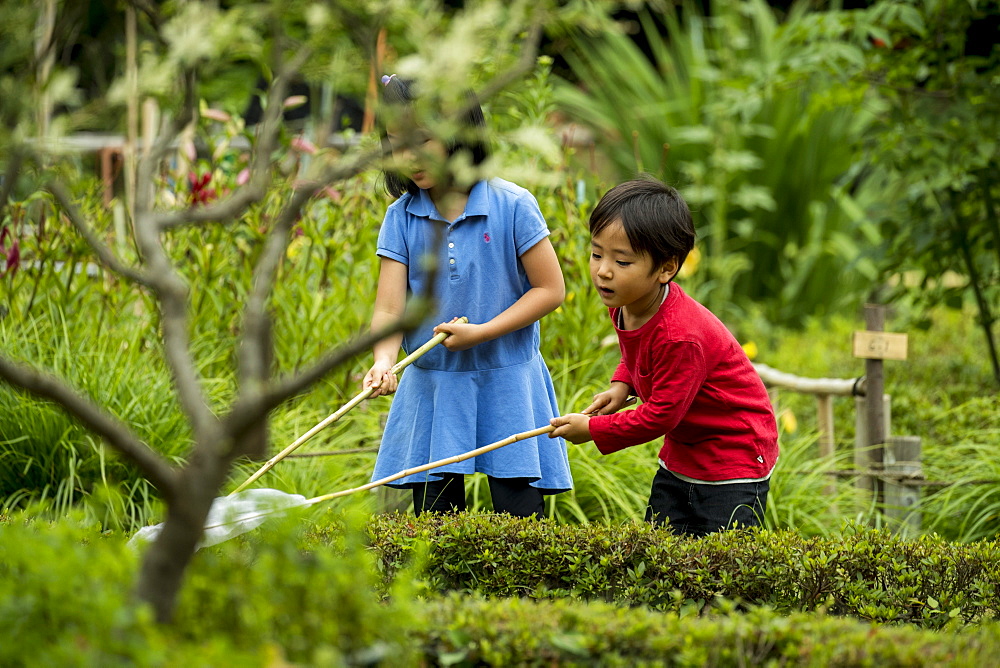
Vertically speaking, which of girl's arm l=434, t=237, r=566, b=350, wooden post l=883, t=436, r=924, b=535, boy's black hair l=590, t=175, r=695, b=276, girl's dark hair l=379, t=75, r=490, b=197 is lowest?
wooden post l=883, t=436, r=924, b=535

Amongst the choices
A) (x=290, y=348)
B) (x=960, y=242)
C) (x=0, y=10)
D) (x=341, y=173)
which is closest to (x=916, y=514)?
(x=960, y=242)

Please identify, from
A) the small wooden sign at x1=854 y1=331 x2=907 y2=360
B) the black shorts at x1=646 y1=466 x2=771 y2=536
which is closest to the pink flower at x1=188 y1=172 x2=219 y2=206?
the black shorts at x1=646 y1=466 x2=771 y2=536

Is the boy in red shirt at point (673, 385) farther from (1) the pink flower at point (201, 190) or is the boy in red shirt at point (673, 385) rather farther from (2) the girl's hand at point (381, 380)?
(1) the pink flower at point (201, 190)

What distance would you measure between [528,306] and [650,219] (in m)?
0.44

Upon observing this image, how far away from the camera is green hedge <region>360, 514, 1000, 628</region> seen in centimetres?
243

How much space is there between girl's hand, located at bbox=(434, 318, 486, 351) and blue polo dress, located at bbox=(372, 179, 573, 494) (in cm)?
14

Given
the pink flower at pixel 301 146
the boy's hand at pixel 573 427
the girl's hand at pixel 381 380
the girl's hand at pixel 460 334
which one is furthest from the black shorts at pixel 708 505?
the pink flower at pixel 301 146

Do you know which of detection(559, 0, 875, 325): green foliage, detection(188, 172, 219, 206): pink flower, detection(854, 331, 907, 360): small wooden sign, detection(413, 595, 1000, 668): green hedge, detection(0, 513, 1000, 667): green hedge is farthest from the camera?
detection(559, 0, 875, 325): green foliage

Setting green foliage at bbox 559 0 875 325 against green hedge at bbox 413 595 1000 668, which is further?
green foliage at bbox 559 0 875 325

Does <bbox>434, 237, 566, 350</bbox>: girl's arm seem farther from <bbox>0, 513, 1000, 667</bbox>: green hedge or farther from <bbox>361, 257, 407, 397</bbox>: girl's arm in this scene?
<bbox>0, 513, 1000, 667</bbox>: green hedge

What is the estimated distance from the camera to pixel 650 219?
2.66 meters

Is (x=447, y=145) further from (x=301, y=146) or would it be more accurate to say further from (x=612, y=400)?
(x=301, y=146)

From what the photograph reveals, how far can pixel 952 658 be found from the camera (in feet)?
5.96

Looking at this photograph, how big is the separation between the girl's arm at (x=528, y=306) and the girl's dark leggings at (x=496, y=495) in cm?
45
